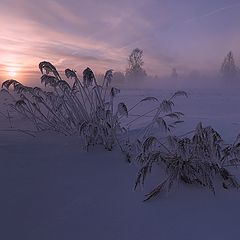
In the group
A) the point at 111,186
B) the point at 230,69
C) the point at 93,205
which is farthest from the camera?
the point at 230,69

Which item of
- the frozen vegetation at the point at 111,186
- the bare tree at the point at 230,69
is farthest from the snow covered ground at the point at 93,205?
the bare tree at the point at 230,69

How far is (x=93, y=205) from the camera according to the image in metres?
2.64

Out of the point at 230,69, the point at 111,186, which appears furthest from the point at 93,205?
the point at 230,69

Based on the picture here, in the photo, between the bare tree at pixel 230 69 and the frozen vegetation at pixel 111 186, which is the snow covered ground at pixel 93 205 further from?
the bare tree at pixel 230 69

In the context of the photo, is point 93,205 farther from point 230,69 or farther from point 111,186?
point 230,69

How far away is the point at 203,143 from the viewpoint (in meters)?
3.11

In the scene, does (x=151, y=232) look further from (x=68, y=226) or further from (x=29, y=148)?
(x=29, y=148)

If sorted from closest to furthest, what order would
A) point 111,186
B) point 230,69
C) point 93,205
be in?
point 93,205 → point 111,186 → point 230,69

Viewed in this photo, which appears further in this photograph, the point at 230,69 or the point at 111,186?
the point at 230,69

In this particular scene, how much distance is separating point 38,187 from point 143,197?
0.89m

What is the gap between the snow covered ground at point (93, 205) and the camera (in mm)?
2312

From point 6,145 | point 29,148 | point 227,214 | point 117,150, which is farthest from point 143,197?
point 6,145

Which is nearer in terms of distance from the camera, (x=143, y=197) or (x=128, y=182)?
(x=143, y=197)

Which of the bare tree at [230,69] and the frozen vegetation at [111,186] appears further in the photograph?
the bare tree at [230,69]
